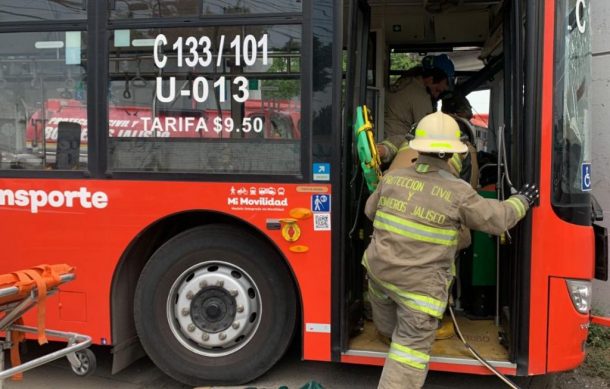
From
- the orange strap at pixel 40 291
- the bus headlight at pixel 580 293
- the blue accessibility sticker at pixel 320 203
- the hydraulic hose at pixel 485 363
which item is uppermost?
the blue accessibility sticker at pixel 320 203

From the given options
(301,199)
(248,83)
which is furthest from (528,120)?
(248,83)

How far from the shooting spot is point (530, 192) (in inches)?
120

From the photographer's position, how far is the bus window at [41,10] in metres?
3.53

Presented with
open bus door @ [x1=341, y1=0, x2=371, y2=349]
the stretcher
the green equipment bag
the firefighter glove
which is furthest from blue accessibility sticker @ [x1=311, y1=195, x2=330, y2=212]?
the stretcher

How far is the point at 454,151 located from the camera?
299 centimetres

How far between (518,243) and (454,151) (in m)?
0.67

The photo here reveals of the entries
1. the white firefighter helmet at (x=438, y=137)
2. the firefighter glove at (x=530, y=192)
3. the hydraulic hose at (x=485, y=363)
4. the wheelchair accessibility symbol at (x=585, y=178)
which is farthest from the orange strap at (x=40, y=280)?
the wheelchair accessibility symbol at (x=585, y=178)

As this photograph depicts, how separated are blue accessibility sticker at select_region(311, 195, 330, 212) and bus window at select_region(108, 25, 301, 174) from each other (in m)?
0.21

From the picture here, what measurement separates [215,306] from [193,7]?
1.84 m

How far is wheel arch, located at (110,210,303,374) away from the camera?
3.58 m

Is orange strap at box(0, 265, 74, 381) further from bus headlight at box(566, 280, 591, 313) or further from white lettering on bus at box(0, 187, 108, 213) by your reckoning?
bus headlight at box(566, 280, 591, 313)

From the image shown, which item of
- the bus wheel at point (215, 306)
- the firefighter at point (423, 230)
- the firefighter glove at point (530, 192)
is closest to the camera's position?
the firefighter at point (423, 230)

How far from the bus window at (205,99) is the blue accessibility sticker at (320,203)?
0.67ft

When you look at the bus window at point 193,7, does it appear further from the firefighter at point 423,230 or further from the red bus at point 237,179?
the firefighter at point 423,230
